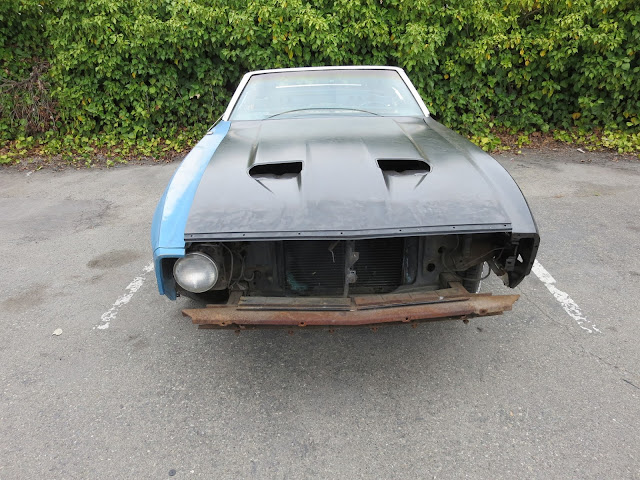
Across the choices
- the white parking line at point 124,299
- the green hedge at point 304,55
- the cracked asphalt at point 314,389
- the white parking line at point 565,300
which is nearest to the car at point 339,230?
the cracked asphalt at point 314,389

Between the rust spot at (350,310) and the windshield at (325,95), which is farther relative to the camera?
the windshield at (325,95)

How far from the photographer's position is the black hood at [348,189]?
1.96m

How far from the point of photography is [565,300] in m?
3.12

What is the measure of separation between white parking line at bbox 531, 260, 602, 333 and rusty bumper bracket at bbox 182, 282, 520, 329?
3.37ft

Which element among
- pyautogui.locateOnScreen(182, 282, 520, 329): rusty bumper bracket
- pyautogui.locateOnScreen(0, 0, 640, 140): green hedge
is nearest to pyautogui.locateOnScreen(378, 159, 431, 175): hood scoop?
pyautogui.locateOnScreen(182, 282, 520, 329): rusty bumper bracket

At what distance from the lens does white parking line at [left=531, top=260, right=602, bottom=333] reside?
2.84 metres

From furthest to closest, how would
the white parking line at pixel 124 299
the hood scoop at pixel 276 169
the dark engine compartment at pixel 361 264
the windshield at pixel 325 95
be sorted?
1. the windshield at pixel 325 95
2. the white parking line at pixel 124 299
3. the hood scoop at pixel 276 169
4. the dark engine compartment at pixel 361 264

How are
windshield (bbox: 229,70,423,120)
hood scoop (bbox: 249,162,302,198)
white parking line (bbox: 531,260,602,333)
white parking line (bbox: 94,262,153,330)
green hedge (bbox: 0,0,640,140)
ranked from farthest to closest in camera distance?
green hedge (bbox: 0,0,640,140) → windshield (bbox: 229,70,423,120) → white parking line (bbox: 94,262,153,330) → white parking line (bbox: 531,260,602,333) → hood scoop (bbox: 249,162,302,198)

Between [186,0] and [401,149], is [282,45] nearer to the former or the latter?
[186,0]

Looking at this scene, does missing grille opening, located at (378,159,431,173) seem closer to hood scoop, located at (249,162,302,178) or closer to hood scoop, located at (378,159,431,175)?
hood scoop, located at (378,159,431,175)

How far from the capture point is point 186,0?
6102 mm

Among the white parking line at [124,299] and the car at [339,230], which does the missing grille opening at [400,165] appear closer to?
the car at [339,230]

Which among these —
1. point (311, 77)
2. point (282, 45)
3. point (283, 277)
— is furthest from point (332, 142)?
point (282, 45)

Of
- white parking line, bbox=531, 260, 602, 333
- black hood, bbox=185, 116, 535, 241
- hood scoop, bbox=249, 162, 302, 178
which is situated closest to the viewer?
black hood, bbox=185, 116, 535, 241
